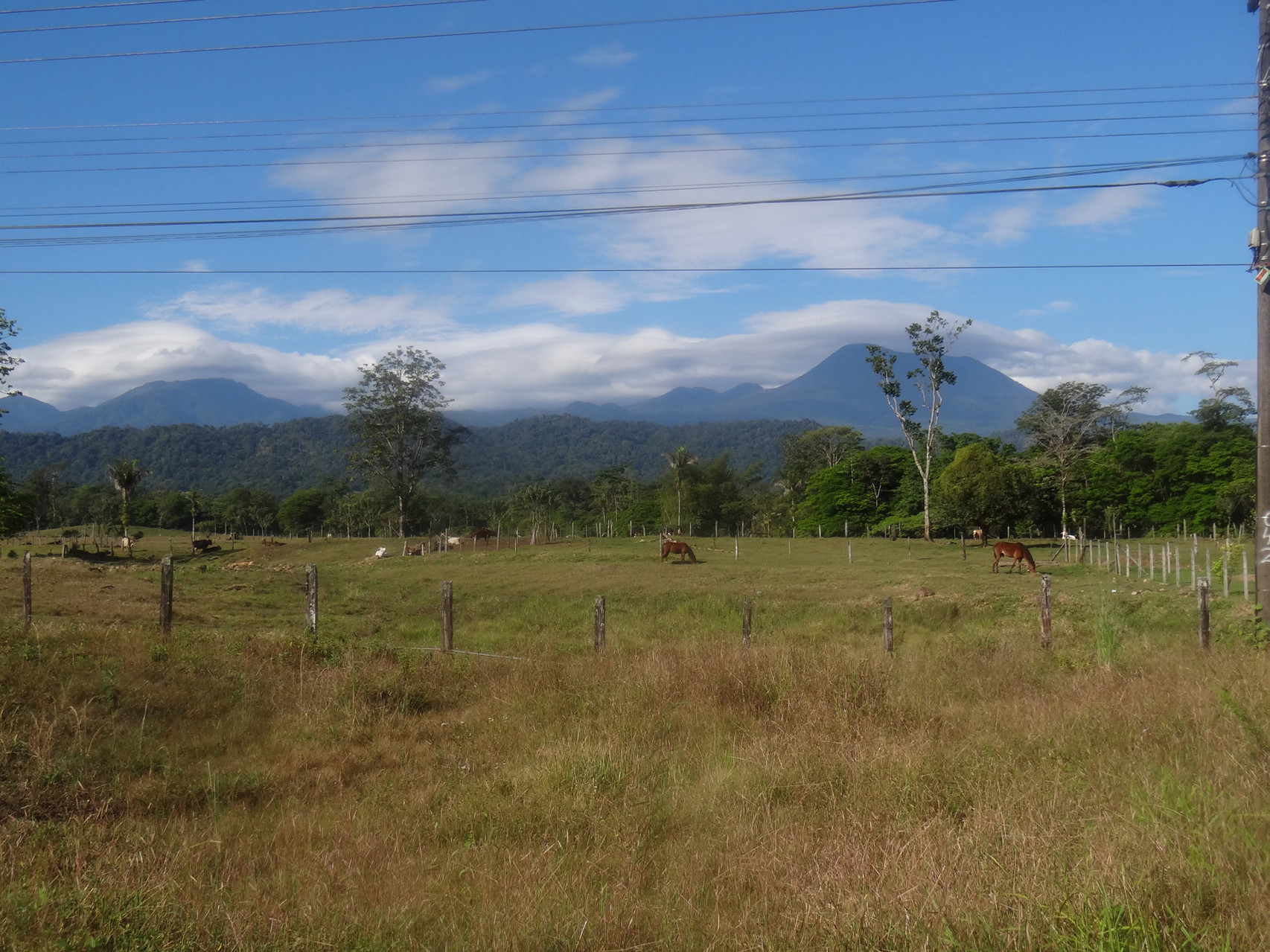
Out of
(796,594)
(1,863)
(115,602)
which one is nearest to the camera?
(1,863)

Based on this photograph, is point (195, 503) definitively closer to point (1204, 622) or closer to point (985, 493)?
point (985, 493)

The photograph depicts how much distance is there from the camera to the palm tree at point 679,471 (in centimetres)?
7962

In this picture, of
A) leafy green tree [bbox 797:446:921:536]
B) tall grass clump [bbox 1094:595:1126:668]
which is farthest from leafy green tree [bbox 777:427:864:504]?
tall grass clump [bbox 1094:595:1126:668]

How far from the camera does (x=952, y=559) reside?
3966cm

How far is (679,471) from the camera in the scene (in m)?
82.4

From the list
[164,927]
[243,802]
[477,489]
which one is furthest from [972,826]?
[477,489]

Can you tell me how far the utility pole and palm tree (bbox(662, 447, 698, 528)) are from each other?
65.7m

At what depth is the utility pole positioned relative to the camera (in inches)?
437

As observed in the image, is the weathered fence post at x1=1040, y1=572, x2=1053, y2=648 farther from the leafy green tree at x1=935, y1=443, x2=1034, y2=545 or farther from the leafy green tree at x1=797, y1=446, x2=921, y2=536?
the leafy green tree at x1=797, y1=446, x2=921, y2=536

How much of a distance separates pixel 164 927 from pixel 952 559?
38.8 metres

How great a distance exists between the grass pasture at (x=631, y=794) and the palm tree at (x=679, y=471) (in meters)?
64.0

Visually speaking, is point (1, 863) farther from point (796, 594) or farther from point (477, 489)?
point (477, 489)

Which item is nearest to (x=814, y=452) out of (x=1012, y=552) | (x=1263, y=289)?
(x=1012, y=552)

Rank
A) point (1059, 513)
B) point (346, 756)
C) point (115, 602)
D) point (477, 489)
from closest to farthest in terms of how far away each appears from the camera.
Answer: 1. point (346, 756)
2. point (115, 602)
3. point (1059, 513)
4. point (477, 489)
